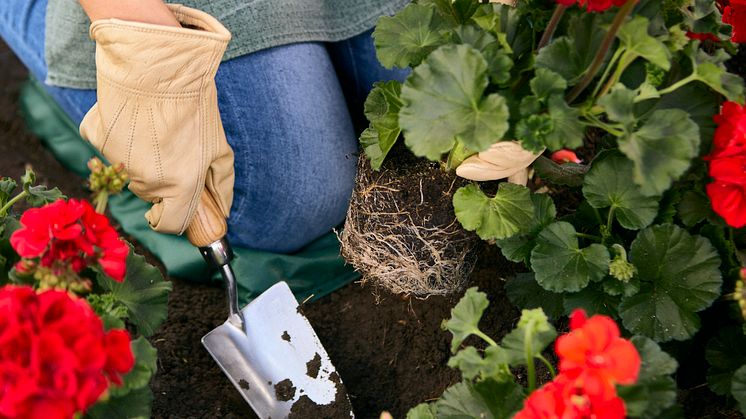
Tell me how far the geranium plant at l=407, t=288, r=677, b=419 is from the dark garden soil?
1.52 feet

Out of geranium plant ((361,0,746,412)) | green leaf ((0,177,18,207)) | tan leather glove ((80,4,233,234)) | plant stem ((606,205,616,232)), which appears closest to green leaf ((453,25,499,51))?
geranium plant ((361,0,746,412))

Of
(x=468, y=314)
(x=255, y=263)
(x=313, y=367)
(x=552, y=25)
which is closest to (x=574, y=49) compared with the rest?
(x=552, y=25)

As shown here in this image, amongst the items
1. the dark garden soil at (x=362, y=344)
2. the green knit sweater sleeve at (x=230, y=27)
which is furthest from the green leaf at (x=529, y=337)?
the green knit sweater sleeve at (x=230, y=27)

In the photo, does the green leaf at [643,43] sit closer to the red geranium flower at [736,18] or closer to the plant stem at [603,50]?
the plant stem at [603,50]

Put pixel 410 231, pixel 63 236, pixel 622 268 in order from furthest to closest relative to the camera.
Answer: pixel 410 231
pixel 622 268
pixel 63 236

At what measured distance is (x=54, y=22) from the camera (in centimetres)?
156

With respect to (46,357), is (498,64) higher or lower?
higher

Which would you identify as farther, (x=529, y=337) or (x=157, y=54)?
Answer: (x=157, y=54)

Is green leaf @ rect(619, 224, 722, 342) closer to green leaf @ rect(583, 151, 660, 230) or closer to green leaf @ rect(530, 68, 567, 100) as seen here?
green leaf @ rect(583, 151, 660, 230)

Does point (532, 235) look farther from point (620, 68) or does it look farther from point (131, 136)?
point (131, 136)

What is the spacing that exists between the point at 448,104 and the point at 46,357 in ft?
1.93

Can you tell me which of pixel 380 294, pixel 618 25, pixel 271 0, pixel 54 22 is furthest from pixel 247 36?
pixel 618 25

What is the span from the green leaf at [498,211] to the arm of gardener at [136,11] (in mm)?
610

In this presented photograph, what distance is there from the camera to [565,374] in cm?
79
